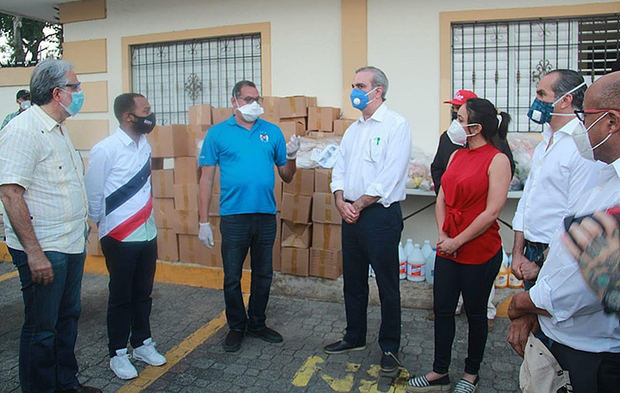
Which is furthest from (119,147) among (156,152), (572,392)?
(572,392)

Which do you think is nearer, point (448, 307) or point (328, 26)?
point (448, 307)

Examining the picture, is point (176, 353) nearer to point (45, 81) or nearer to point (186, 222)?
point (186, 222)

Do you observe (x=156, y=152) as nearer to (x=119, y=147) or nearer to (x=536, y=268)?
(x=119, y=147)

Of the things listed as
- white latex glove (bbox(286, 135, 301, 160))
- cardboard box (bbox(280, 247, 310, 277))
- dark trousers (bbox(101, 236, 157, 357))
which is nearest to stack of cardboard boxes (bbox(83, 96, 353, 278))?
cardboard box (bbox(280, 247, 310, 277))

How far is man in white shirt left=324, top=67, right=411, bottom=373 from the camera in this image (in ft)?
11.8

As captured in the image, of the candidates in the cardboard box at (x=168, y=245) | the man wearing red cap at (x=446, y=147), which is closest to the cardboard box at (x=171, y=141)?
the cardboard box at (x=168, y=245)

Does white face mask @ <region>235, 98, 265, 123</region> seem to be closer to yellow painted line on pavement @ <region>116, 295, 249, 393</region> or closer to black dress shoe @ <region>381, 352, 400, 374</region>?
yellow painted line on pavement @ <region>116, 295, 249, 393</region>

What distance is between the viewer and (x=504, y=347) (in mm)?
4020

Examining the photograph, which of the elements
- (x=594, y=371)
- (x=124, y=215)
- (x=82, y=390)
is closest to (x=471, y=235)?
(x=594, y=371)

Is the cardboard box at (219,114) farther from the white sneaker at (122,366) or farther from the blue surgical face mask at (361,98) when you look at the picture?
the white sneaker at (122,366)

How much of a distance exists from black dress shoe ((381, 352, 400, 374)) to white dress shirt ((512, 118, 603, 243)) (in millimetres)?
1297

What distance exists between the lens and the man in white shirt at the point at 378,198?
3600mm

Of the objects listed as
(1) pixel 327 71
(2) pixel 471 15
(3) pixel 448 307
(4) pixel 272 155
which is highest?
(2) pixel 471 15

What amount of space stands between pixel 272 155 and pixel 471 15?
10.2 feet
